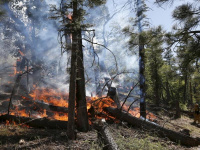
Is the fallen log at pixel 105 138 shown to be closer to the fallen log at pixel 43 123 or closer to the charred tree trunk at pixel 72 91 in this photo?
the charred tree trunk at pixel 72 91

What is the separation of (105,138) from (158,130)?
3222 mm

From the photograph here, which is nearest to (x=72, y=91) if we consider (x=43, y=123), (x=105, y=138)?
(x=105, y=138)

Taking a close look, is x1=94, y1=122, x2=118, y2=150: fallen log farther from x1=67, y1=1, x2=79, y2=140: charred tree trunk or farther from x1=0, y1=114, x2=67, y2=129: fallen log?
x1=0, y1=114, x2=67, y2=129: fallen log

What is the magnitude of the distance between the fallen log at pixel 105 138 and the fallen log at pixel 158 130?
87.0 inches

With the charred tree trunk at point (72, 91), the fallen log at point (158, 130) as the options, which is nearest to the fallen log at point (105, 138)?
the charred tree trunk at point (72, 91)

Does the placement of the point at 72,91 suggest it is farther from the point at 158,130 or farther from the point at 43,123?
the point at 158,130

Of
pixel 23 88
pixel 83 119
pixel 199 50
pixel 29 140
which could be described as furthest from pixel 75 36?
pixel 23 88

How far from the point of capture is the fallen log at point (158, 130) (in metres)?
7.10

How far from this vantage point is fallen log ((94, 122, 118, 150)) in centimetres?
499

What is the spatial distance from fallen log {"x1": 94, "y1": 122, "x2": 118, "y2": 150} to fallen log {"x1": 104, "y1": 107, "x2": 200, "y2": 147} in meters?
2.21

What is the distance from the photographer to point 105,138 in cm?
555

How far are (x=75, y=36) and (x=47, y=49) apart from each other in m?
23.6

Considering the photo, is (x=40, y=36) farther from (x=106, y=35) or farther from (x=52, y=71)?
(x=106, y=35)

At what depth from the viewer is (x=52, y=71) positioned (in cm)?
2753
